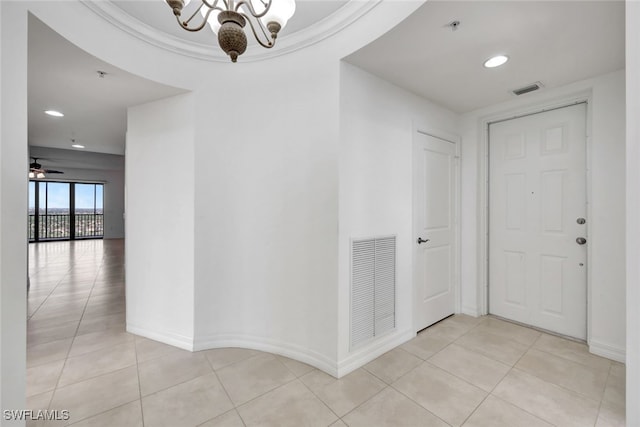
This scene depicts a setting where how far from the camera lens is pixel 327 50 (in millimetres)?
2189

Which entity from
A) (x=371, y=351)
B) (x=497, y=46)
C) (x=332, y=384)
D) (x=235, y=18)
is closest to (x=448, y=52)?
(x=497, y=46)

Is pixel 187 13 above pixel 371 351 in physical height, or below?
above

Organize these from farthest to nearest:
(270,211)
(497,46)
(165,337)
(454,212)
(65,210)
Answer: (65,210)
(454,212)
(165,337)
(270,211)
(497,46)

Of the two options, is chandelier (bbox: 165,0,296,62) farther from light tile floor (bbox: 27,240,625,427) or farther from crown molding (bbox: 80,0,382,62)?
light tile floor (bbox: 27,240,625,427)

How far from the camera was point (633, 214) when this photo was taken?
89 cm

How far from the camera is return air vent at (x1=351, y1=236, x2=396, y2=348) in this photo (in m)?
2.26

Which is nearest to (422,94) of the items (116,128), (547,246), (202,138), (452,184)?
(452,184)

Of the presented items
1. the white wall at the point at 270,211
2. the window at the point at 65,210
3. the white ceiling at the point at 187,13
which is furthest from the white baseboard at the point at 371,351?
the window at the point at 65,210

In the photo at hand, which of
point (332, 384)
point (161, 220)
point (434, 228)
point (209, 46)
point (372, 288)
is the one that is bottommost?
point (332, 384)

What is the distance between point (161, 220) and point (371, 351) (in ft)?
7.79

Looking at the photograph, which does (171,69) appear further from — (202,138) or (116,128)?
(116,128)

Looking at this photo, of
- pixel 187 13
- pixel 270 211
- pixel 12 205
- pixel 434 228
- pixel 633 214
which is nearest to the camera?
pixel 633 214

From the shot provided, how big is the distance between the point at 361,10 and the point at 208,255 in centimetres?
239

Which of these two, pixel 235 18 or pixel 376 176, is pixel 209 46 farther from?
pixel 376 176
